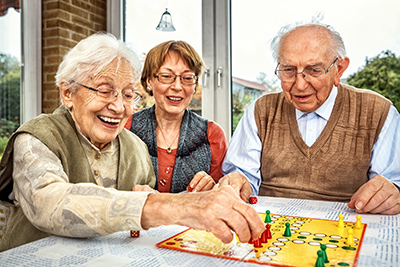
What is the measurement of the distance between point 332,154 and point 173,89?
1.09m

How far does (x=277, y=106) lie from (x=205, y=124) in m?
0.59

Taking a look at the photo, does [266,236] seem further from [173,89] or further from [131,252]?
[173,89]

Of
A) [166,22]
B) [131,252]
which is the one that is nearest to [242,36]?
[166,22]

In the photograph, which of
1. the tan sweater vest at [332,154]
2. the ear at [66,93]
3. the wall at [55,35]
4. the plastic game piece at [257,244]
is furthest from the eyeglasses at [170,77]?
the wall at [55,35]

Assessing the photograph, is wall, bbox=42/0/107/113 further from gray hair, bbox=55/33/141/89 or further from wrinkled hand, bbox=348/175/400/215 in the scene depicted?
wrinkled hand, bbox=348/175/400/215

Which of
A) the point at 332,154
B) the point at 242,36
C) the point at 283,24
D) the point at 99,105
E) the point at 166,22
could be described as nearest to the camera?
the point at 99,105

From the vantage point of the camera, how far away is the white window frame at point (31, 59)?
3.84m

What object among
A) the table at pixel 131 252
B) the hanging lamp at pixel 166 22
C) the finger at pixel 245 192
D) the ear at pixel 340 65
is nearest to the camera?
the table at pixel 131 252

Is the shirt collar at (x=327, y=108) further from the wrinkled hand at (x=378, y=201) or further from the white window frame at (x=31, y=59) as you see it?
the white window frame at (x=31, y=59)

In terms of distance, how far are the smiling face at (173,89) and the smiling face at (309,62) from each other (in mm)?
711

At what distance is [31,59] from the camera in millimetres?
3875

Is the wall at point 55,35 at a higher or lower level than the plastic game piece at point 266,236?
higher

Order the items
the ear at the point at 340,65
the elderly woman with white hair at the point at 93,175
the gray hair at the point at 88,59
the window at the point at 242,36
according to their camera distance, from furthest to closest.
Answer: the window at the point at 242,36 < the ear at the point at 340,65 < the gray hair at the point at 88,59 < the elderly woman with white hair at the point at 93,175

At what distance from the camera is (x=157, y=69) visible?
8.45 feet
